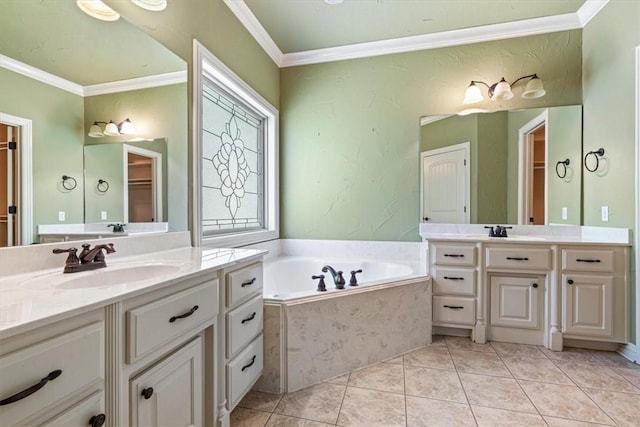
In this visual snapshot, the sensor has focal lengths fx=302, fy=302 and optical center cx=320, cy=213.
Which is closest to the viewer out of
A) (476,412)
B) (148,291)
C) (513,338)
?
(148,291)

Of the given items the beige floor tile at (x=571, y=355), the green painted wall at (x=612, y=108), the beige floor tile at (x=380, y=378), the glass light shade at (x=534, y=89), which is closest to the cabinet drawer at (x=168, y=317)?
the beige floor tile at (x=380, y=378)

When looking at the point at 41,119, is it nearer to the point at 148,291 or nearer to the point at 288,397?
the point at 148,291

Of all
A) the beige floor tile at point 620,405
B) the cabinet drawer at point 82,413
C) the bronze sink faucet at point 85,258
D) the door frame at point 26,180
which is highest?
the door frame at point 26,180

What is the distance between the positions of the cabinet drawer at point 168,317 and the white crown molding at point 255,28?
2108 mm

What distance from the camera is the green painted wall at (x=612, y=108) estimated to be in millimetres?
2031

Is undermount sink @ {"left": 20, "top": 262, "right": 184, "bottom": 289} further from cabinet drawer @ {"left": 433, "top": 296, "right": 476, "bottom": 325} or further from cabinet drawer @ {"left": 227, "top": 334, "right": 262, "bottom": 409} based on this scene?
cabinet drawer @ {"left": 433, "top": 296, "right": 476, "bottom": 325}

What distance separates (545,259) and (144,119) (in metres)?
2.76

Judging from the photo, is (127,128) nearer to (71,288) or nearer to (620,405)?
(71,288)

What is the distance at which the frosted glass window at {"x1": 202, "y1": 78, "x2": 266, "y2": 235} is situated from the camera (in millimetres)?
2291

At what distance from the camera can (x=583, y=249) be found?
214 centimetres

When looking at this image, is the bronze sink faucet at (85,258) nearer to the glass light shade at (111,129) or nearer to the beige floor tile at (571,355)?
the glass light shade at (111,129)

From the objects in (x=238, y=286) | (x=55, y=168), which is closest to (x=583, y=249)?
(x=238, y=286)

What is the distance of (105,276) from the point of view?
1143mm

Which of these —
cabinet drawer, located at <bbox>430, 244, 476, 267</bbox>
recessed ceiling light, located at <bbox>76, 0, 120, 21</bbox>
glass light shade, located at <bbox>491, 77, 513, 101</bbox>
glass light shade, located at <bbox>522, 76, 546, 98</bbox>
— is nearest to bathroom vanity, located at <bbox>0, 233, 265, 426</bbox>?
recessed ceiling light, located at <bbox>76, 0, 120, 21</bbox>
